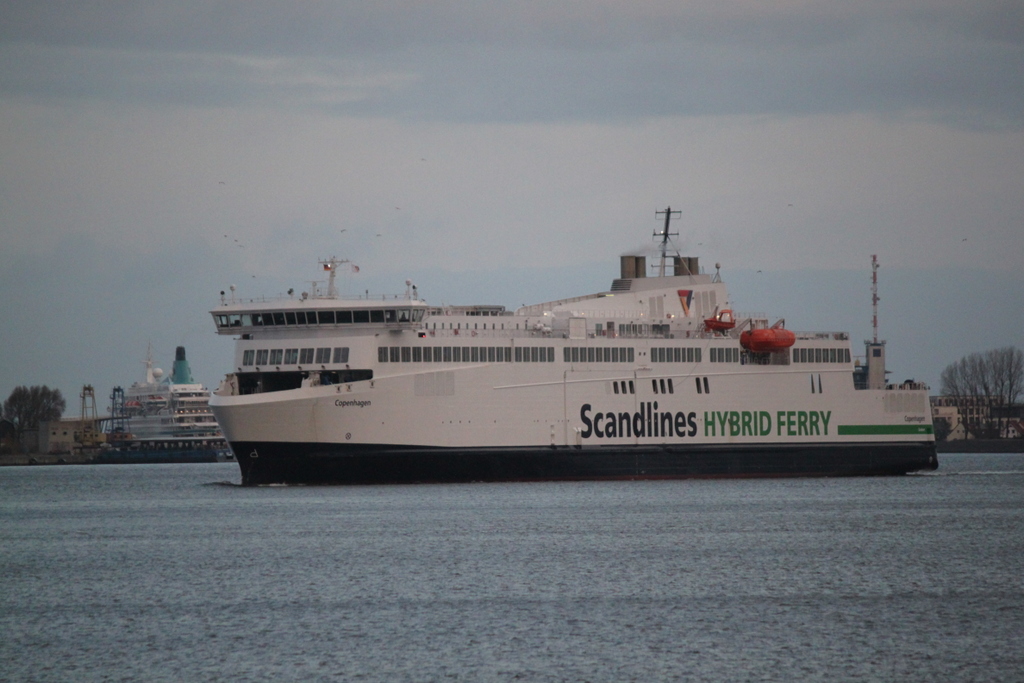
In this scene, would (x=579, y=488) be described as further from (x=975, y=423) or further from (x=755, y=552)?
(x=975, y=423)

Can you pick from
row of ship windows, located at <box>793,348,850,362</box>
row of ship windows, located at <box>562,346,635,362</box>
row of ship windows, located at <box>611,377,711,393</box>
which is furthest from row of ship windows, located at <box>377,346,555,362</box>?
row of ship windows, located at <box>793,348,850,362</box>

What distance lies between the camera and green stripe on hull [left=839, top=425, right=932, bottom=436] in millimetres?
56156

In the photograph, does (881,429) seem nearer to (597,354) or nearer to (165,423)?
(597,354)

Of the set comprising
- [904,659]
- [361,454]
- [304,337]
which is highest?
[304,337]

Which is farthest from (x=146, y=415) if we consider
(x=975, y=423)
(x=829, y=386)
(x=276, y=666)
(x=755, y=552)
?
(x=276, y=666)

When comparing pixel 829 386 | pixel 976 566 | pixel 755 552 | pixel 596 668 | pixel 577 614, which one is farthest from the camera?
pixel 829 386

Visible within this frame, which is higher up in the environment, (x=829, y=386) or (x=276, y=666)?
(x=829, y=386)

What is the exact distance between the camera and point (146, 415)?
5359 inches

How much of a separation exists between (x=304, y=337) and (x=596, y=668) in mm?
28686

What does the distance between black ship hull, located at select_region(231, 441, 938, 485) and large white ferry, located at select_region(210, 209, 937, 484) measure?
0.20 feet

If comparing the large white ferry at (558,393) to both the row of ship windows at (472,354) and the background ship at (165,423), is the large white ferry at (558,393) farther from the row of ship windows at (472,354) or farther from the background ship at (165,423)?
the background ship at (165,423)

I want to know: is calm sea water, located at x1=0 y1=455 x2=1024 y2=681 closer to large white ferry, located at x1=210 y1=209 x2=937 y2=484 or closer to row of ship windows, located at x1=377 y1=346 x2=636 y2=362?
large white ferry, located at x1=210 y1=209 x2=937 y2=484

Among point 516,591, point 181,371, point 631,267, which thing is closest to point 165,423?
point 181,371

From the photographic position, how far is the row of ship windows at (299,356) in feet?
151
